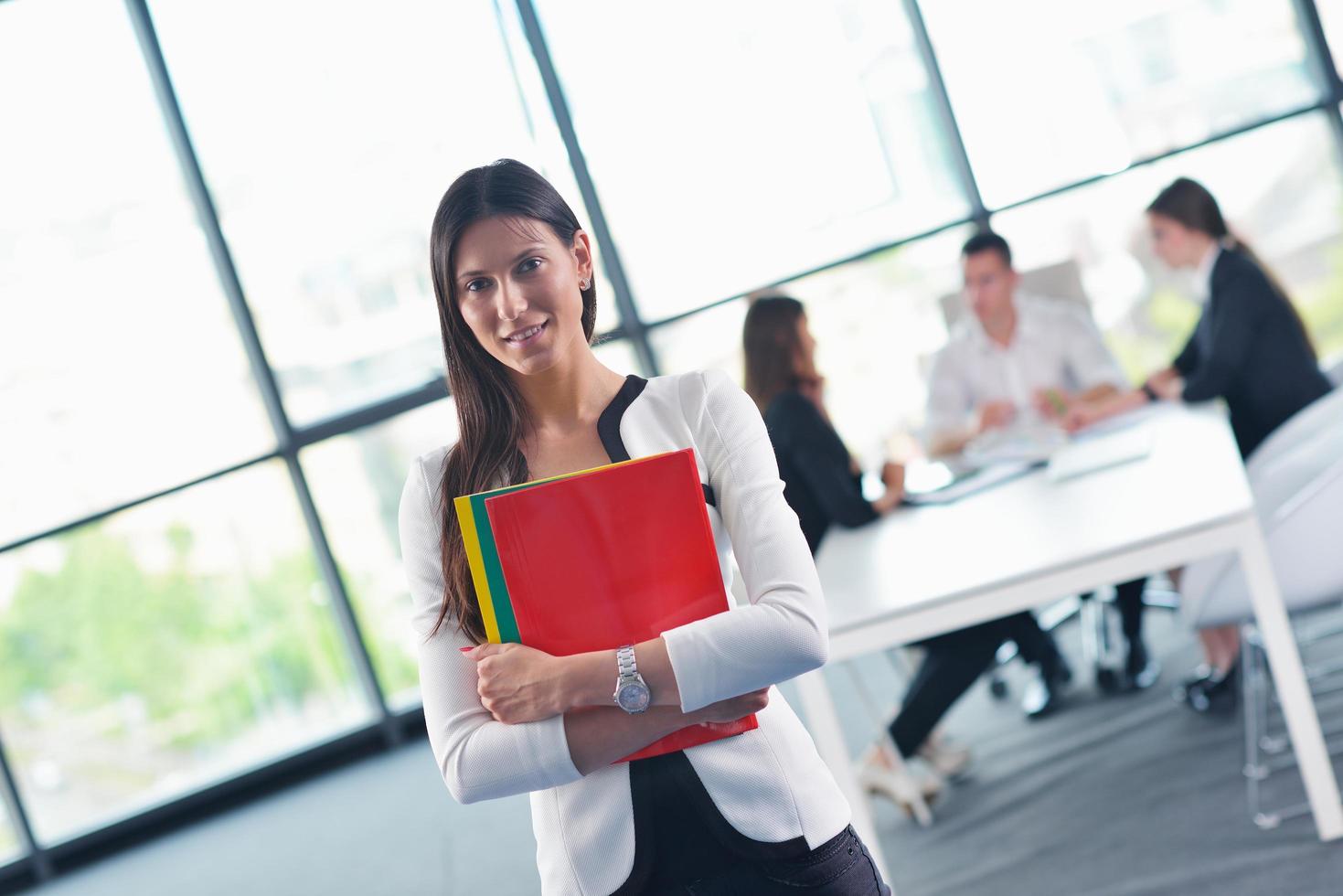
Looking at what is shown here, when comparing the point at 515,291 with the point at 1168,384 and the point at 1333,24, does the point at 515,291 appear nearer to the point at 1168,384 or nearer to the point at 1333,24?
the point at 1168,384

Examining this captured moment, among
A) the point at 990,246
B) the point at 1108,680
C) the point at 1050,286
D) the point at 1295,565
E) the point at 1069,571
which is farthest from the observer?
the point at 1050,286

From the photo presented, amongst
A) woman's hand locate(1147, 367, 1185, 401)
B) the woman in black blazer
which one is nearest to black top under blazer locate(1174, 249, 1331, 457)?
woman's hand locate(1147, 367, 1185, 401)

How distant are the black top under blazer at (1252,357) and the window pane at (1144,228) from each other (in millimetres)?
1897

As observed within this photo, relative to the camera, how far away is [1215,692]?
329 centimetres

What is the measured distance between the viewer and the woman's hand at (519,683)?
3.71 feet

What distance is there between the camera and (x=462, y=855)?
12.7 feet

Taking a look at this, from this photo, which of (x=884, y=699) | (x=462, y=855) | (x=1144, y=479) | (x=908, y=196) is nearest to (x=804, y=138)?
(x=908, y=196)

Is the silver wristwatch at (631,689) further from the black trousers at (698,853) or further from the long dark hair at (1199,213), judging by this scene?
the long dark hair at (1199,213)

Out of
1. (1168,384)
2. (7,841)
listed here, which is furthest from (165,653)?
(1168,384)

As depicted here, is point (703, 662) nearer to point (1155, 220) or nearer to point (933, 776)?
point (933, 776)

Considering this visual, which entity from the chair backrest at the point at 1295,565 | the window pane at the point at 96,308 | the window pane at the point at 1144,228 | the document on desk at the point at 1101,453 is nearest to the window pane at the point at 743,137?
the window pane at the point at 1144,228

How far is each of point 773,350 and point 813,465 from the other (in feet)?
1.24

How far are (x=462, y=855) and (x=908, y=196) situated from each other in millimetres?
3444

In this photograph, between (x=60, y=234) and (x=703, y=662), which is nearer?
(x=703, y=662)
